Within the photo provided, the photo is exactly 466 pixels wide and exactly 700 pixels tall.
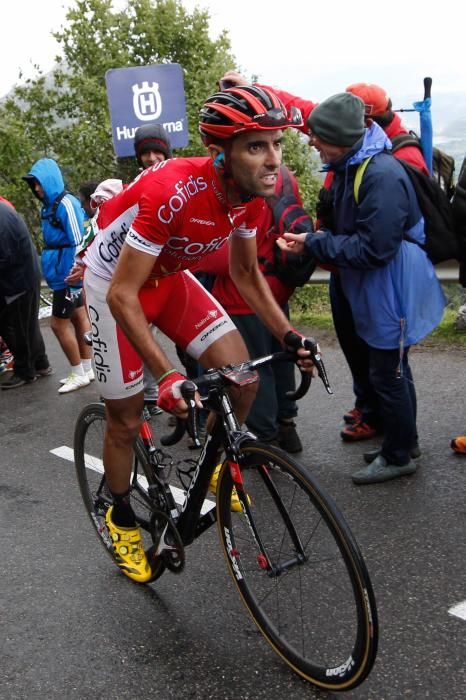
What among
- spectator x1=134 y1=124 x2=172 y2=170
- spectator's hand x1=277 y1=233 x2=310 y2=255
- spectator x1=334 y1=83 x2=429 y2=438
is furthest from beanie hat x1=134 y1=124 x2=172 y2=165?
spectator's hand x1=277 y1=233 x2=310 y2=255

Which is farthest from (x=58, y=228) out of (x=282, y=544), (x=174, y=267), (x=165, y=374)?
Answer: (x=282, y=544)

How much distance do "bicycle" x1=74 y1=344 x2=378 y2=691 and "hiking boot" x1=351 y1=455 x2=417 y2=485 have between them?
1430 millimetres

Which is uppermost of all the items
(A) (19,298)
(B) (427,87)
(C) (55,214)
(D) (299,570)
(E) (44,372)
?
(B) (427,87)

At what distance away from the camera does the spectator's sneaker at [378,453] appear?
14.1ft

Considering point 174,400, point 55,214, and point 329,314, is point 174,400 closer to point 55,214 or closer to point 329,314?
Answer: point 55,214

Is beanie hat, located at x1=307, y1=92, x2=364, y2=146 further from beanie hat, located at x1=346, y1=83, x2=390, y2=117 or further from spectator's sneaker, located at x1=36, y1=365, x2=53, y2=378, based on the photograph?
spectator's sneaker, located at x1=36, y1=365, x2=53, y2=378

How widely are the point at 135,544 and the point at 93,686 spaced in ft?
2.23

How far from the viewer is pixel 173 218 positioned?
103 inches

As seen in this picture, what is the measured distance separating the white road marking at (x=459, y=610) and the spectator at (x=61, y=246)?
4.55 m

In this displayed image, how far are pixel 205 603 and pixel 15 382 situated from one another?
15.2 feet

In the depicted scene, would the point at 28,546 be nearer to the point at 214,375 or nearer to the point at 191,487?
the point at 191,487

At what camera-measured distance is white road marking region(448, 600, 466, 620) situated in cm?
288

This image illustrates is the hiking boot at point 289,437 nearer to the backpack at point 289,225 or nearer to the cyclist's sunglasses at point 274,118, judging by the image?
the backpack at point 289,225

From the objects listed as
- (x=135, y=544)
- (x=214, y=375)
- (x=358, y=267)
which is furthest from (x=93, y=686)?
(x=358, y=267)
